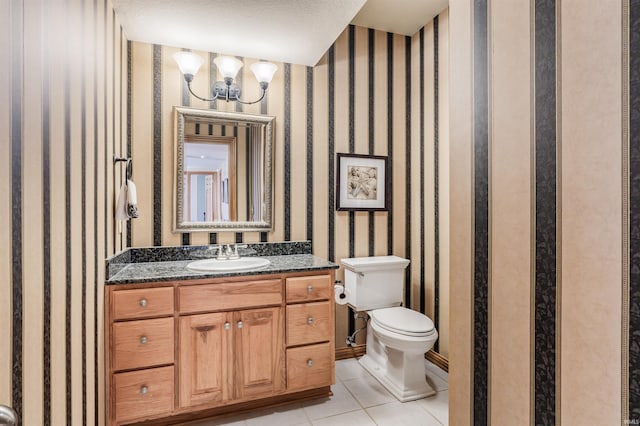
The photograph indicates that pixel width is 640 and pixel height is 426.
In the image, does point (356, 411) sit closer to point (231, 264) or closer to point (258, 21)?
point (231, 264)

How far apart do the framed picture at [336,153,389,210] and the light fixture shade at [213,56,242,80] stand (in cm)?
101

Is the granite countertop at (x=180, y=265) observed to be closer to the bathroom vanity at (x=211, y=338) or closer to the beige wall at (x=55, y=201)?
the bathroom vanity at (x=211, y=338)

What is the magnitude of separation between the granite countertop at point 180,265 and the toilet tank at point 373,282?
345mm

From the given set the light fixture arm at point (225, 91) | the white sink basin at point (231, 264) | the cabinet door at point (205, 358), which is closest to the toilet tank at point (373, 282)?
the white sink basin at point (231, 264)

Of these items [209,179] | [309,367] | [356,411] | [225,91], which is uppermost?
[225,91]

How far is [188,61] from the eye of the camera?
2291 millimetres

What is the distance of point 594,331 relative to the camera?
64 cm

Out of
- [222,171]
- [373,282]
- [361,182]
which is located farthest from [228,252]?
[361,182]

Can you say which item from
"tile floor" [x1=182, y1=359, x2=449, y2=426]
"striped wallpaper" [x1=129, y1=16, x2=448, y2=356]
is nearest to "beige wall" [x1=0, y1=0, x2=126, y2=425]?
"striped wallpaper" [x1=129, y1=16, x2=448, y2=356]

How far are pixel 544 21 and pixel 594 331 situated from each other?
0.64m

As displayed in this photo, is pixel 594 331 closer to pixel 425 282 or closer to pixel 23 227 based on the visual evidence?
pixel 23 227

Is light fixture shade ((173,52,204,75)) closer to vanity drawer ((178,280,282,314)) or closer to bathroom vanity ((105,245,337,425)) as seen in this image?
bathroom vanity ((105,245,337,425))

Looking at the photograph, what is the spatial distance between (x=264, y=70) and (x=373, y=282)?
5.79ft

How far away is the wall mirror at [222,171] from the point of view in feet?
8.09
